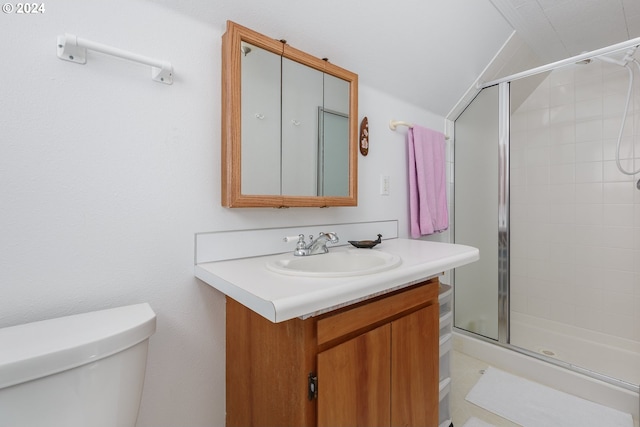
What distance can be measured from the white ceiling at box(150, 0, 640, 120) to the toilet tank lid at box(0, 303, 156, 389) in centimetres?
95

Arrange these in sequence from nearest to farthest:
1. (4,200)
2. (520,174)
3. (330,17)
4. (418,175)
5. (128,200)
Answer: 1. (4,200)
2. (128,200)
3. (330,17)
4. (418,175)
5. (520,174)

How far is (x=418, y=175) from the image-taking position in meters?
1.77

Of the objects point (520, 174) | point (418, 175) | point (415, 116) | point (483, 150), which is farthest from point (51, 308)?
point (520, 174)

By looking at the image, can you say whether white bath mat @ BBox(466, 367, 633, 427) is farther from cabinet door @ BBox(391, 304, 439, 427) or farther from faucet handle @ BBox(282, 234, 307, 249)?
faucet handle @ BBox(282, 234, 307, 249)

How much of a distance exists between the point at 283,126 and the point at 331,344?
0.82 metres

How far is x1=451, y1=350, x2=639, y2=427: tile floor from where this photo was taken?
1.42m

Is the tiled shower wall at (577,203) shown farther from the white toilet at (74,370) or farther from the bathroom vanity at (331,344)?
the white toilet at (74,370)

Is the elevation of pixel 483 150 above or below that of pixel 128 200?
above

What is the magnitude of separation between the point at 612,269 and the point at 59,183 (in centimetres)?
293

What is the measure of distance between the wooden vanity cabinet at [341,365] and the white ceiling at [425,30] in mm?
1051

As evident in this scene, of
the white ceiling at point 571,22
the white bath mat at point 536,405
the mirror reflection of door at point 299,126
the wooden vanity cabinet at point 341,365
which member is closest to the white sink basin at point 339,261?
the wooden vanity cabinet at point 341,365

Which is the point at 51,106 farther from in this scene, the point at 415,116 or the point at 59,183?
the point at 415,116

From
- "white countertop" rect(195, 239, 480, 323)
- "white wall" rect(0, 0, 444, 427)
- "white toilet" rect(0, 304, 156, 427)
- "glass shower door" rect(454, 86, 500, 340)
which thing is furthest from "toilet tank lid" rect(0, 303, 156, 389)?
"glass shower door" rect(454, 86, 500, 340)

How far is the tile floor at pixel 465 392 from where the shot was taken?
1.42 metres
